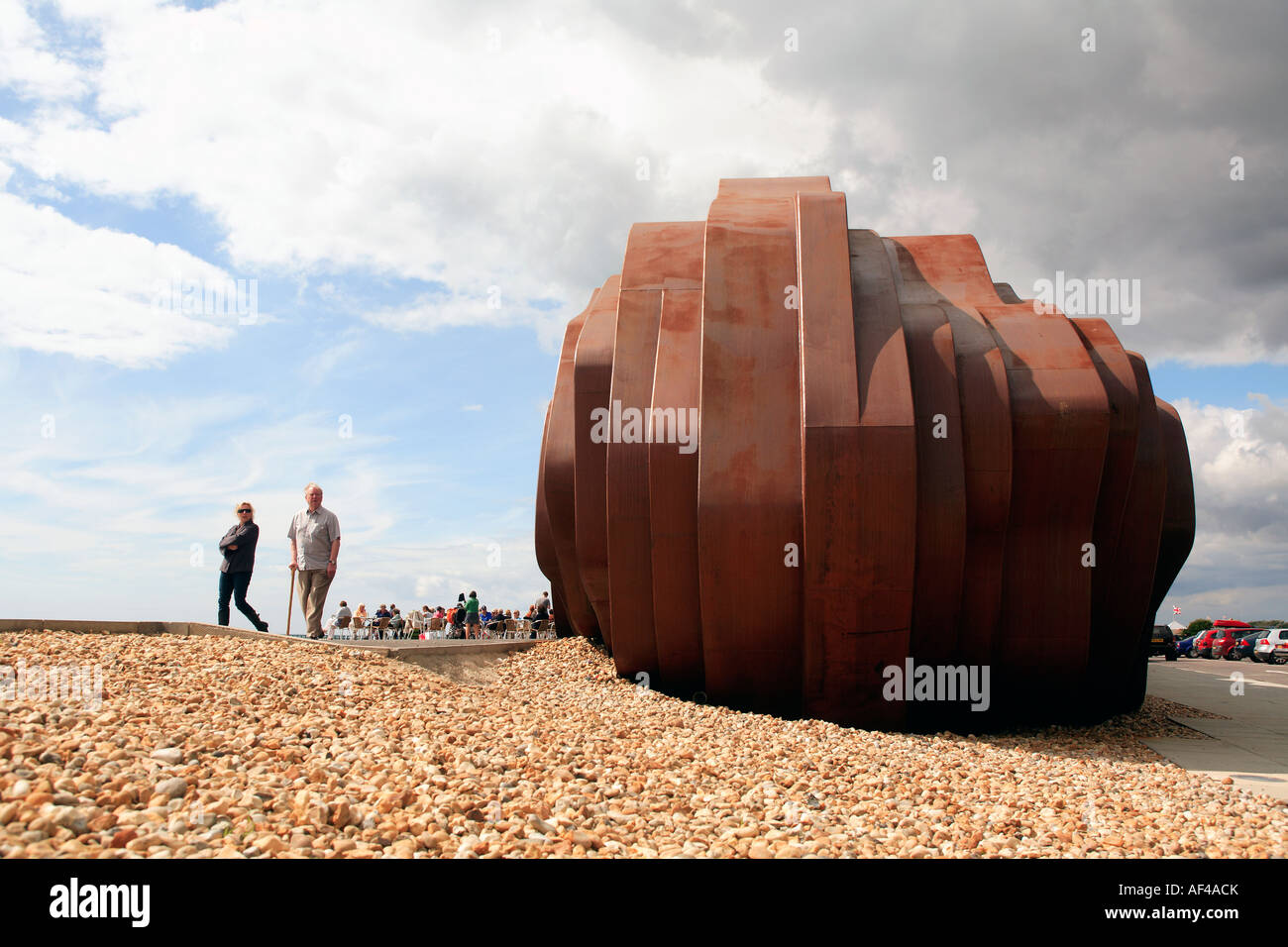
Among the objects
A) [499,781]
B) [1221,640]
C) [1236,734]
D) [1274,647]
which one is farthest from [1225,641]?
[499,781]

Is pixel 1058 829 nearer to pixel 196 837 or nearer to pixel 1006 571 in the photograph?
pixel 1006 571

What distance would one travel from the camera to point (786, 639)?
335 inches

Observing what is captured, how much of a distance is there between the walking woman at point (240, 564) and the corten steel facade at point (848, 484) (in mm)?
3987

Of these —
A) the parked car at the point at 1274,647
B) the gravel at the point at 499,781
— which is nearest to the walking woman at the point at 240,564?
the gravel at the point at 499,781

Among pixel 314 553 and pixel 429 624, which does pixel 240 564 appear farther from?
pixel 429 624

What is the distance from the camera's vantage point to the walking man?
10352mm

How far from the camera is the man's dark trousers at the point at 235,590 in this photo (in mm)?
10609

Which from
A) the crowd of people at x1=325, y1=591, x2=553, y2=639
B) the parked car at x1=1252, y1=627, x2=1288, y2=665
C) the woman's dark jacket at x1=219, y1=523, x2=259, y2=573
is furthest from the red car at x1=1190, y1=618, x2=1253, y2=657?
the woman's dark jacket at x1=219, y1=523, x2=259, y2=573

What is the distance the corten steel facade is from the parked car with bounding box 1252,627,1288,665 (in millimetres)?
26563

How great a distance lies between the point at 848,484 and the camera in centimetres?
800

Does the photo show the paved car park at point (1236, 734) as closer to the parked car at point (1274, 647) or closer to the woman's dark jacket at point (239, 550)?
the woman's dark jacket at point (239, 550)

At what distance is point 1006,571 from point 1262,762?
2.95 meters

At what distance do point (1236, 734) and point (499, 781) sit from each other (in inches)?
390
